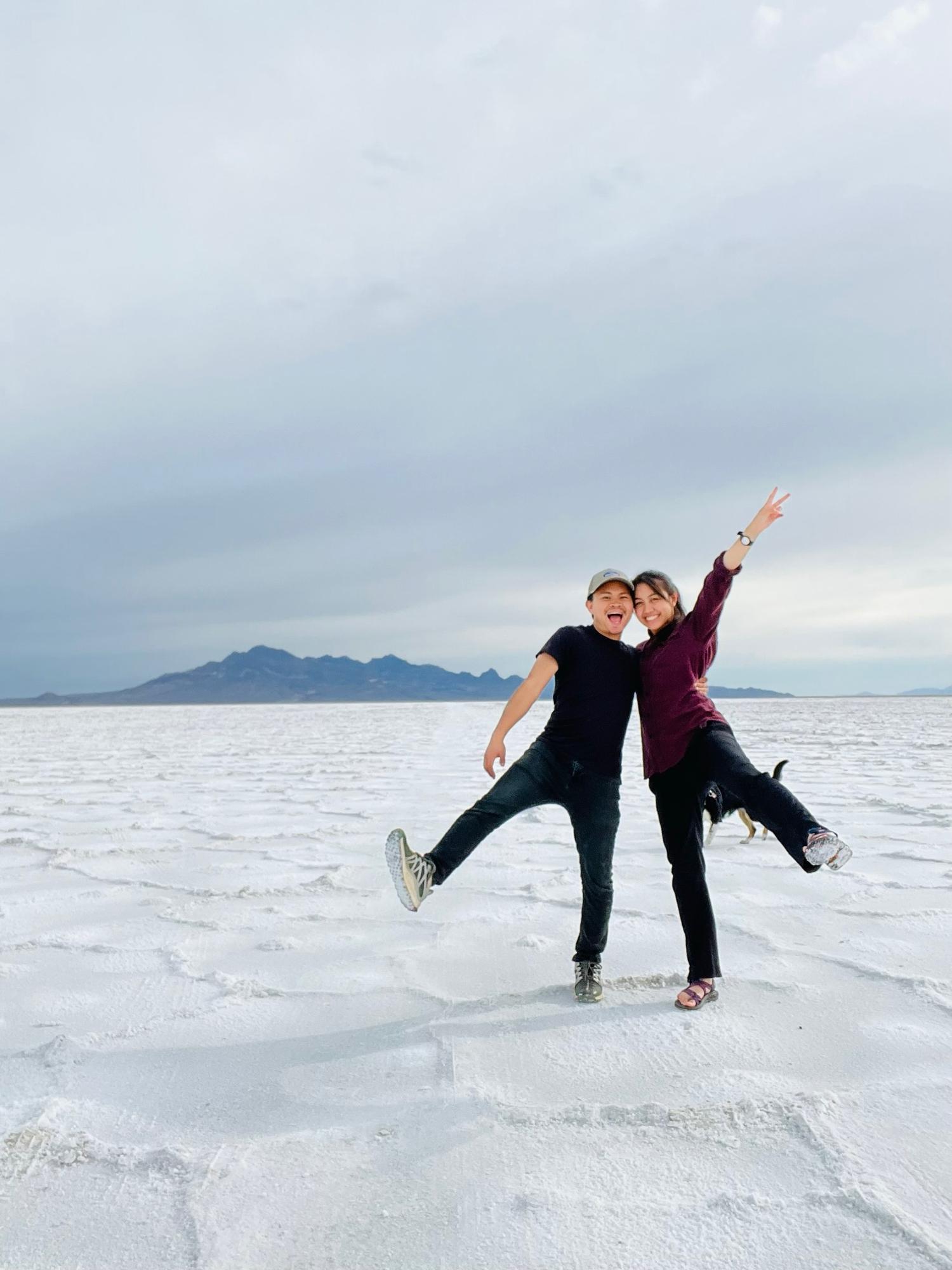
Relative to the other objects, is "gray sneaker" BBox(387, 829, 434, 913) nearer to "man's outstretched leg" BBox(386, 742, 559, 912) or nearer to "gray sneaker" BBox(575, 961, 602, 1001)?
"man's outstretched leg" BBox(386, 742, 559, 912)

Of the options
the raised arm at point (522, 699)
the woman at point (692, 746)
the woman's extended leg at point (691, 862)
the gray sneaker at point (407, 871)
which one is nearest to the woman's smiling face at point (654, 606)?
the woman at point (692, 746)

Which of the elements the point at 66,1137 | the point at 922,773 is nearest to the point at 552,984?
the point at 66,1137

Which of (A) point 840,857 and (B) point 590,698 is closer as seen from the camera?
(A) point 840,857

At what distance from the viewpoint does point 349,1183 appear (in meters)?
1.93

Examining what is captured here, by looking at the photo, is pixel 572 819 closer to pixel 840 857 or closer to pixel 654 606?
pixel 654 606

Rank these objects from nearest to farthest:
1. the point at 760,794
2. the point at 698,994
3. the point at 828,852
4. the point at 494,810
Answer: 1. the point at 828,852
2. the point at 760,794
3. the point at 698,994
4. the point at 494,810

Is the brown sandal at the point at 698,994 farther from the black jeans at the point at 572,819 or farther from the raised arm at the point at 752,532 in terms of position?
the raised arm at the point at 752,532

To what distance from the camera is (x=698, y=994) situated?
2881 mm

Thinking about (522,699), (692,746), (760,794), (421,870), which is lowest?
(421,870)

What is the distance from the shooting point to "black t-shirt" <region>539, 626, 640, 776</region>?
3094 mm

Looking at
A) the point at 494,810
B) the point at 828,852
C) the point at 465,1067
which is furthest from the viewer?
the point at 494,810

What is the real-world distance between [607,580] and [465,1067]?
62.2 inches

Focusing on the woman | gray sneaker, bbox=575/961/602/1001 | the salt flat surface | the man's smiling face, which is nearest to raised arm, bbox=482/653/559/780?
the man's smiling face

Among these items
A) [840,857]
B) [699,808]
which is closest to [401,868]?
[699,808]
